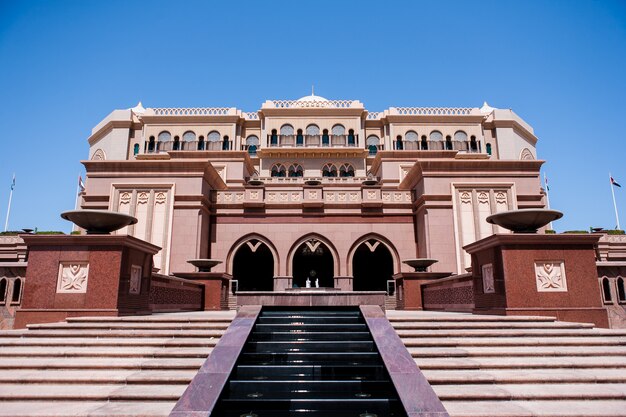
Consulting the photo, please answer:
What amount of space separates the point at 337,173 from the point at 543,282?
89.1 feet

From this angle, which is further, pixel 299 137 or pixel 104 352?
pixel 299 137

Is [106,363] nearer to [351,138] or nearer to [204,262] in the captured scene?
[204,262]

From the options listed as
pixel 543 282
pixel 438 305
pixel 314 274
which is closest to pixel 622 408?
pixel 543 282

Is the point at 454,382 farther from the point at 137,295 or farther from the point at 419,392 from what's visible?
the point at 137,295

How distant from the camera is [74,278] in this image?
10.5m

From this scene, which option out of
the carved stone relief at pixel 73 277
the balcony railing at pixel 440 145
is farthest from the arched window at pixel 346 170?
the carved stone relief at pixel 73 277

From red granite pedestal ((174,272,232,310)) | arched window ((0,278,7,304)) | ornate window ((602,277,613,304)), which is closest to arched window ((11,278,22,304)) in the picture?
arched window ((0,278,7,304))

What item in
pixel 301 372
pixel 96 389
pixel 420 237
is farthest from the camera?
pixel 420 237

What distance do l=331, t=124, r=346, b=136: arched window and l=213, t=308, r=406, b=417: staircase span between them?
3049 cm

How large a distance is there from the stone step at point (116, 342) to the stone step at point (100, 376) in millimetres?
960

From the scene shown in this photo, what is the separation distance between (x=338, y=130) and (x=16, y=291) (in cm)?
2790

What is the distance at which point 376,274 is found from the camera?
1023 inches

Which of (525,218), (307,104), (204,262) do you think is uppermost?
(307,104)

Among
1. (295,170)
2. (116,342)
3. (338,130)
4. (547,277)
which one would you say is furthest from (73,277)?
(338,130)
